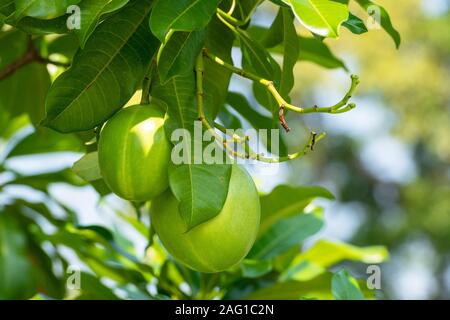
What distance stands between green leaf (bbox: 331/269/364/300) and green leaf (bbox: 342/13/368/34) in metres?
0.38

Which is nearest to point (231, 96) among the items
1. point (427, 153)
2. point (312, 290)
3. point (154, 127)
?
point (312, 290)

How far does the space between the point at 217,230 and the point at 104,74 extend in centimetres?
20

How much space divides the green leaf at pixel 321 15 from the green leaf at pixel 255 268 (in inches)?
21.8

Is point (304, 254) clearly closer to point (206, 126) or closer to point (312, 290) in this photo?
point (312, 290)

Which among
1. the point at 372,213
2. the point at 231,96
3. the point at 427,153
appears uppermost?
the point at 231,96

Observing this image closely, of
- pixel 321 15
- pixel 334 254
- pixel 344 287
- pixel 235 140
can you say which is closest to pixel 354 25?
pixel 321 15

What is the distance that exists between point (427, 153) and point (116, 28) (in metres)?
10.3

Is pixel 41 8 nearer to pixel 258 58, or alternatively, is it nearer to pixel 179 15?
pixel 179 15

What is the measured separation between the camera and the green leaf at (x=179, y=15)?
73 cm

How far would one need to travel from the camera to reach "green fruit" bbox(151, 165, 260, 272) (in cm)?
73

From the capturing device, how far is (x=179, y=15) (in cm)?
74

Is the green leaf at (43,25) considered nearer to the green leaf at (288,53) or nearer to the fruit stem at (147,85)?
the fruit stem at (147,85)

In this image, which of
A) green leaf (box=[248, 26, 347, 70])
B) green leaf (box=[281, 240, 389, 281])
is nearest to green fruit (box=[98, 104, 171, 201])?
green leaf (box=[248, 26, 347, 70])

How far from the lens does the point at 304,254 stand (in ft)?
4.63
